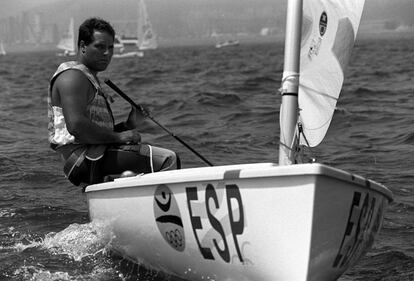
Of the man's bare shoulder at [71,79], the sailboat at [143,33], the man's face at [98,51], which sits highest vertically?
the man's face at [98,51]

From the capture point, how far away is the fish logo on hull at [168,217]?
4.18 meters

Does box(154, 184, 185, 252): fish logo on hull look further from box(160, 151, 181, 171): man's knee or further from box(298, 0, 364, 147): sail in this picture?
box(298, 0, 364, 147): sail

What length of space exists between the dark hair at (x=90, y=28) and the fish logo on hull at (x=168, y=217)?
3.92 feet

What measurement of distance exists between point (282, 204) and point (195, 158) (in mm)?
5519

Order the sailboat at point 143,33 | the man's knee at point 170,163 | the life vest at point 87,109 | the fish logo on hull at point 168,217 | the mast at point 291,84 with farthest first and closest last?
the sailboat at point 143,33, the man's knee at point 170,163, the life vest at point 87,109, the mast at point 291,84, the fish logo on hull at point 168,217

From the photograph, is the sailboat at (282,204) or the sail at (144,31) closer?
the sailboat at (282,204)

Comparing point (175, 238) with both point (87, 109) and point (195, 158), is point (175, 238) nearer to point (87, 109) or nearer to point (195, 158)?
point (87, 109)

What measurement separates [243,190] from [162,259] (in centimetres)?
96

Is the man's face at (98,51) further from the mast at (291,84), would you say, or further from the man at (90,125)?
the mast at (291,84)

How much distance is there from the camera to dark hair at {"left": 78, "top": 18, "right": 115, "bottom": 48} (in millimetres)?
4867

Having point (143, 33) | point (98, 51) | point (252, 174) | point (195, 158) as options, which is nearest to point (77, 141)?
point (98, 51)

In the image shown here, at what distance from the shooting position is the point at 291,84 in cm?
438

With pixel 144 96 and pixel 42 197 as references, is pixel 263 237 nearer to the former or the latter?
pixel 42 197

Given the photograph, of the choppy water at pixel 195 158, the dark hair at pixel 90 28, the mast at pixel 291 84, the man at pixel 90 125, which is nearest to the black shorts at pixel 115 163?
the man at pixel 90 125
